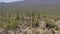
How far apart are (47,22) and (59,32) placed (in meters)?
2.30

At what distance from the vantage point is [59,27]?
26359 mm

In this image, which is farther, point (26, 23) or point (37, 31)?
point (26, 23)

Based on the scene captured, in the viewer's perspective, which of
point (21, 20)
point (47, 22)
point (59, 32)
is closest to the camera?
point (59, 32)

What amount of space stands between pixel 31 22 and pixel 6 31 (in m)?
2.88

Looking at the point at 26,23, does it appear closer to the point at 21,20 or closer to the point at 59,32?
the point at 21,20

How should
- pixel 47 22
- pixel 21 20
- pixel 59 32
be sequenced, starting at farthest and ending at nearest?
pixel 21 20 < pixel 47 22 < pixel 59 32

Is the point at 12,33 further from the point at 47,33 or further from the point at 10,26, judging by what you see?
the point at 47,33

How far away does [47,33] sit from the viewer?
2561 cm

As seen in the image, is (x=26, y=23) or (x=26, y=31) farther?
(x=26, y=23)

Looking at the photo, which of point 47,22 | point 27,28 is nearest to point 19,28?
point 27,28

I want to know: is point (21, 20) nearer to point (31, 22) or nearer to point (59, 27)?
point (31, 22)

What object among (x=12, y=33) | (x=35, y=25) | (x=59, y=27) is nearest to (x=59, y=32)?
(x=59, y=27)

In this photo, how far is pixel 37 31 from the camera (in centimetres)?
2597

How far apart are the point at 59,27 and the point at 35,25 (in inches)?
107
